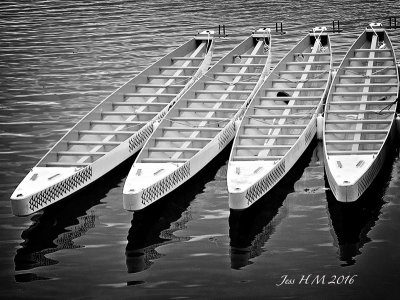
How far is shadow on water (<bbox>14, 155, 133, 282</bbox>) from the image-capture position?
23.0 meters

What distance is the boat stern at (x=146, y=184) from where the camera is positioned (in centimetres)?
2367

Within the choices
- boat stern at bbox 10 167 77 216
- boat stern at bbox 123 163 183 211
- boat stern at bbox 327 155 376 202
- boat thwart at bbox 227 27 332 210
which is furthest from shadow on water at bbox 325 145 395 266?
boat stern at bbox 10 167 77 216

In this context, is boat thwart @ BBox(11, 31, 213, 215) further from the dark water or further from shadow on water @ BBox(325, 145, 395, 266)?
shadow on water @ BBox(325, 145, 395, 266)

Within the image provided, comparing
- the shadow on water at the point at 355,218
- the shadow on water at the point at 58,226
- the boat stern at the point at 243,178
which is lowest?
the shadow on water at the point at 355,218

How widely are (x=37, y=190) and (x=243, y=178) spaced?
5399mm

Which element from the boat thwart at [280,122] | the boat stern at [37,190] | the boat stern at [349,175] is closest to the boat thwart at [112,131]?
the boat stern at [37,190]

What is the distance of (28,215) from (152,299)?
554 cm

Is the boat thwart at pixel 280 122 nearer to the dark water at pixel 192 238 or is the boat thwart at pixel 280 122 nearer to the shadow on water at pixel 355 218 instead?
the dark water at pixel 192 238

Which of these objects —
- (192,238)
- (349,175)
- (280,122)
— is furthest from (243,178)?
(280,122)

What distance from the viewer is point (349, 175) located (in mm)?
24234

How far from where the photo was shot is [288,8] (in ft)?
179

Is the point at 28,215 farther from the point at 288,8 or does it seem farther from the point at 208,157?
the point at 288,8

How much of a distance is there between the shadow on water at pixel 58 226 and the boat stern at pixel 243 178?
4.01 m

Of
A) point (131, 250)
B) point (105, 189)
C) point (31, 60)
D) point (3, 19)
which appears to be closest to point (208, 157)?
point (105, 189)
